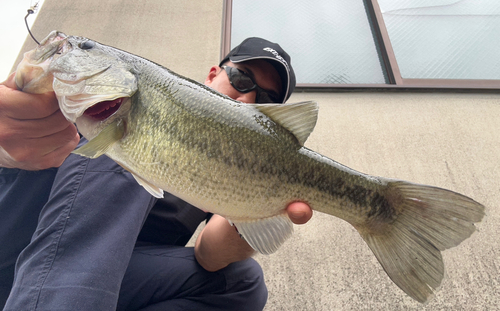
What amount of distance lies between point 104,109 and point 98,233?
527 mm

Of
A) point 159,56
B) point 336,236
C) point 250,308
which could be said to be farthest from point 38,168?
point 159,56

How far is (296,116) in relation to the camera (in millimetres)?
1069

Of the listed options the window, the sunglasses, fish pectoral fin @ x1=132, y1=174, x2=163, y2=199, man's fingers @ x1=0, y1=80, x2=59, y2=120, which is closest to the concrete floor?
the window

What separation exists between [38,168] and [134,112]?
58 cm

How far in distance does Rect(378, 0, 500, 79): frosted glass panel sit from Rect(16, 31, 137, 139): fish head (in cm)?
299

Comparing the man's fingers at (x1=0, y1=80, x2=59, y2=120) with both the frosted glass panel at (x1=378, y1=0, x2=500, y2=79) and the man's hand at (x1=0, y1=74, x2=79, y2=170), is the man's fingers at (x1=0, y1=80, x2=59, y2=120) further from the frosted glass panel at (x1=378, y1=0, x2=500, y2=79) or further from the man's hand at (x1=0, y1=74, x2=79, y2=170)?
the frosted glass panel at (x1=378, y1=0, x2=500, y2=79)

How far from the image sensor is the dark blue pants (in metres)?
1.06

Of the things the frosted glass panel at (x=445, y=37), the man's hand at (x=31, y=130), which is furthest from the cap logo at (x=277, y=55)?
the frosted glass panel at (x=445, y=37)

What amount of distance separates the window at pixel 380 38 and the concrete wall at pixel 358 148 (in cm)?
25

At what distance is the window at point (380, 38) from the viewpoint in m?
3.04

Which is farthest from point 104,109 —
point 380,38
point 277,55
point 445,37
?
point 445,37

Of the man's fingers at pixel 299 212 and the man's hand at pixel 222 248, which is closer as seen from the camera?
the man's fingers at pixel 299 212

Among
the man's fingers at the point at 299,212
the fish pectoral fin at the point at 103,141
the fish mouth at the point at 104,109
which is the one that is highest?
the fish mouth at the point at 104,109

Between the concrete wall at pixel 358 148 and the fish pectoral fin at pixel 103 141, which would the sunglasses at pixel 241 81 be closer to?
the fish pectoral fin at pixel 103 141
